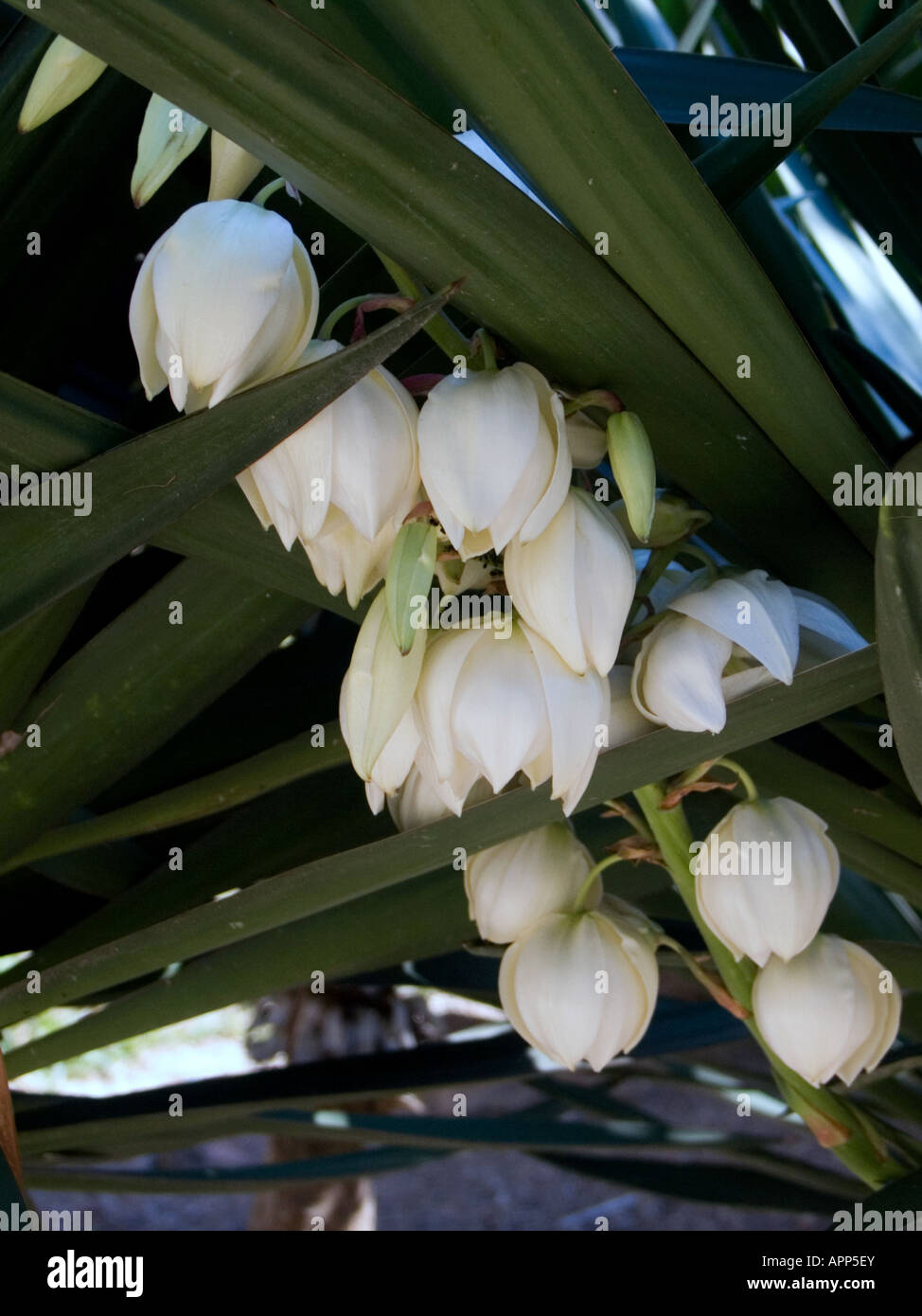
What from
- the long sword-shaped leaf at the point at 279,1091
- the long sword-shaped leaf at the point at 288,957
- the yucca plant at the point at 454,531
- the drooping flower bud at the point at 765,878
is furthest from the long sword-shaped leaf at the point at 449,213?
the long sword-shaped leaf at the point at 279,1091

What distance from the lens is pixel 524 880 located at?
1.31ft

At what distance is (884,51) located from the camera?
31cm

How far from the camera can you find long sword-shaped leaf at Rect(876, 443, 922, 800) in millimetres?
274

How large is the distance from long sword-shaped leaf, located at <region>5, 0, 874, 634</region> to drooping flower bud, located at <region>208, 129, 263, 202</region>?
0.15 feet

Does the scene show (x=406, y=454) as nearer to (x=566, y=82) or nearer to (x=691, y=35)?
(x=566, y=82)

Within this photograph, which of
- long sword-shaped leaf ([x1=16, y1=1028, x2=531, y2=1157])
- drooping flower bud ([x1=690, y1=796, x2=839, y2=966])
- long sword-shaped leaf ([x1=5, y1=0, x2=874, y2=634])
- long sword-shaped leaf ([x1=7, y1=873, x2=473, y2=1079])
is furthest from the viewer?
long sword-shaped leaf ([x1=16, y1=1028, x2=531, y2=1157])

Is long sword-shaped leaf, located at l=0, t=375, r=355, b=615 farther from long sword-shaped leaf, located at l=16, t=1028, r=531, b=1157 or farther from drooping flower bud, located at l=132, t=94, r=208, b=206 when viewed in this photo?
long sword-shaped leaf, located at l=16, t=1028, r=531, b=1157

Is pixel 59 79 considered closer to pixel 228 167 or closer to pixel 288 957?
pixel 228 167

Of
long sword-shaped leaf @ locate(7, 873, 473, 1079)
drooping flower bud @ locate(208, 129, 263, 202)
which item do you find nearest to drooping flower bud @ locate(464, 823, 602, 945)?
long sword-shaped leaf @ locate(7, 873, 473, 1079)

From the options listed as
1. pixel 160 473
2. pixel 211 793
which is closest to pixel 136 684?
pixel 211 793

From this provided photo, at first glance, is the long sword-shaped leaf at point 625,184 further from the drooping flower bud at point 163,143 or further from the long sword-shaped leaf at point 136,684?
the long sword-shaped leaf at point 136,684

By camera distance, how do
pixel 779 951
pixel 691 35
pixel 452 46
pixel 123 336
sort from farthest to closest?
1. pixel 691 35
2. pixel 123 336
3. pixel 779 951
4. pixel 452 46
